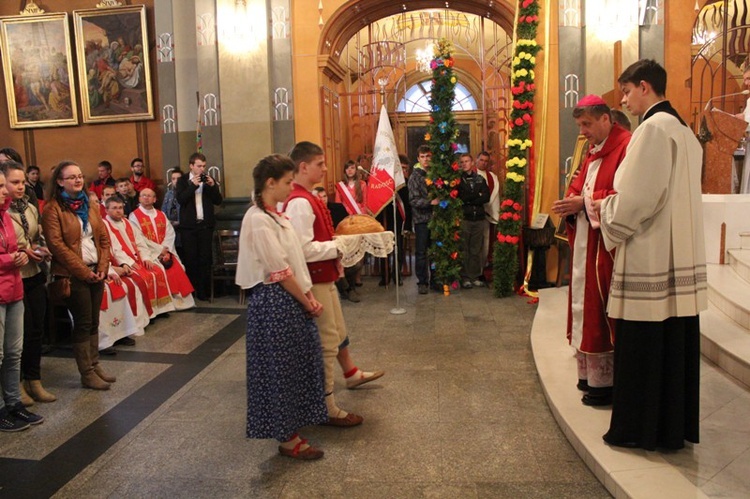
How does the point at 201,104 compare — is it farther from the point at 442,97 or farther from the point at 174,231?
the point at 442,97

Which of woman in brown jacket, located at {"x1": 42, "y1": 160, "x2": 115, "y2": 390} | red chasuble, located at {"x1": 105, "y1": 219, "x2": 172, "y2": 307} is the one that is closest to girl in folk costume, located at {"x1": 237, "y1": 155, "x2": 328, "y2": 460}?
woman in brown jacket, located at {"x1": 42, "y1": 160, "x2": 115, "y2": 390}

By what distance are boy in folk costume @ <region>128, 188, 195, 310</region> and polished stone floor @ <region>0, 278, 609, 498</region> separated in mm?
1432

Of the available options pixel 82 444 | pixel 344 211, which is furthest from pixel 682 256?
pixel 344 211

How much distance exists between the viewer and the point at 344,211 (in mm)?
8047

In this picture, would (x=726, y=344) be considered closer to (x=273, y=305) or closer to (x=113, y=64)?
(x=273, y=305)

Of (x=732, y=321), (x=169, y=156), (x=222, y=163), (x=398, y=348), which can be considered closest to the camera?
(x=732, y=321)

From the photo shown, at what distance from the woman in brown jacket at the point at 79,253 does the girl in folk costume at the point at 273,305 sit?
6.67ft

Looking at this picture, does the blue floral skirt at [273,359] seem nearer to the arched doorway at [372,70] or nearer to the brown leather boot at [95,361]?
the brown leather boot at [95,361]

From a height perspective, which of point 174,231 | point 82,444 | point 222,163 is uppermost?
point 222,163

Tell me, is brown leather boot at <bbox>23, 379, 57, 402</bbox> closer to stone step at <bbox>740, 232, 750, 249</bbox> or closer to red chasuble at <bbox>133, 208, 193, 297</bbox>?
red chasuble at <bbox>133, 208, 193, 297</bbox>

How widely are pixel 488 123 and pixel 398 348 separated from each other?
19.0 ft

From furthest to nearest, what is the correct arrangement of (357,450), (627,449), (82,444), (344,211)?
(344,211)
(82,444)
(357,450)
(627,449)

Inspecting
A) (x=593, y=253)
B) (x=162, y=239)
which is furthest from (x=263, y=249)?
(x=162, y=239)

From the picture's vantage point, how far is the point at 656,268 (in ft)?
9.33
